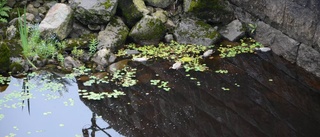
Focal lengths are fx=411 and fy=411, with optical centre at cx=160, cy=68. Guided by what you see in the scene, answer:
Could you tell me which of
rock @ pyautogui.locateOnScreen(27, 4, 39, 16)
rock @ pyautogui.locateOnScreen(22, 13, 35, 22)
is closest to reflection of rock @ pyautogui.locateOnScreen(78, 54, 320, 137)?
rock @ pyautogui.locateOnScreen(22, 13, 35, 22)

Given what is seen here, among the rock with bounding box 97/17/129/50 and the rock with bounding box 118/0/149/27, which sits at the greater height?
the rock with bounding box 118/0/149/27

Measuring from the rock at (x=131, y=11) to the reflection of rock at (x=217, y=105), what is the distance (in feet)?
5.74

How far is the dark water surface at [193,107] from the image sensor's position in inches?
243

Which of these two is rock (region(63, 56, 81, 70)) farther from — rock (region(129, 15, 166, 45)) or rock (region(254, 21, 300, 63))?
rock (region(254, 21, 300, 63))

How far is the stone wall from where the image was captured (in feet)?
26.7

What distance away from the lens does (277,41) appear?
927 cm

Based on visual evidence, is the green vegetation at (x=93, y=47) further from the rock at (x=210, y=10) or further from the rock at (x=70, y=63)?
the rock at (x=210, y=10)

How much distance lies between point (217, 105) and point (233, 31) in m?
3.67

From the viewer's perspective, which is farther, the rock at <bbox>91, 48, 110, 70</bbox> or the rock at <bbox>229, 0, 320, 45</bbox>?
the rock at <bbox>91, 48, 110, 70</bbox>

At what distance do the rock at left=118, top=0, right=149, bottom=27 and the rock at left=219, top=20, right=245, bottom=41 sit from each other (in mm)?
1995

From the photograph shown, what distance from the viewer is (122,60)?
28.8 feet

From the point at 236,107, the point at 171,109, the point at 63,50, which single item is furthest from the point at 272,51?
the point at 63,50

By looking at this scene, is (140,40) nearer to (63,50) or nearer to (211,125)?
(63,50)

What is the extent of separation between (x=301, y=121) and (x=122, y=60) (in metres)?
3.96
